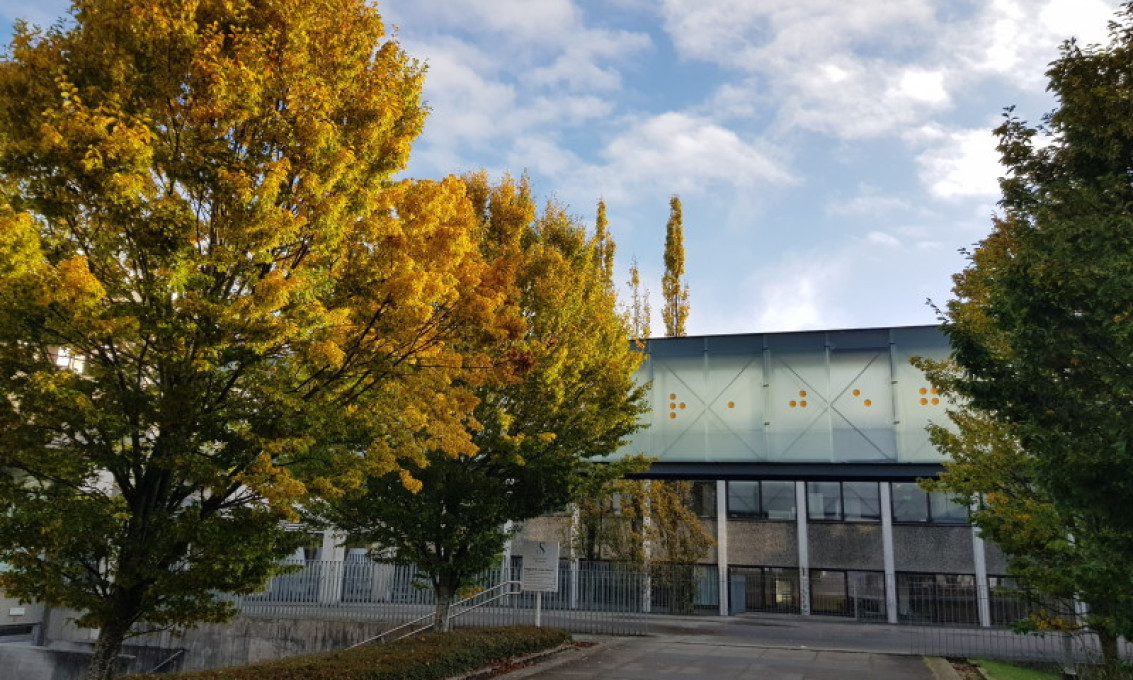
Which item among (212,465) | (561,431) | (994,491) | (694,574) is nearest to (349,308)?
(212,465)

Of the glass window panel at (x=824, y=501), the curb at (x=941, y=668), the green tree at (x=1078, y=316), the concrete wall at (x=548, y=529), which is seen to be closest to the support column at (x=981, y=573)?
the glass window panel at (x=824, y=501)

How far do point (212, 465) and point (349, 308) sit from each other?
7.22 feet

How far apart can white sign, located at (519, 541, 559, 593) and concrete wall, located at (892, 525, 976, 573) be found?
24.2m

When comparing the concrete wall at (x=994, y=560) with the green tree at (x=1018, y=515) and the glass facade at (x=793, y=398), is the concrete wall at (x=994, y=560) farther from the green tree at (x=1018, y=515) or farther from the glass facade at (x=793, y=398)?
the green tree at (x=1018, y=515)

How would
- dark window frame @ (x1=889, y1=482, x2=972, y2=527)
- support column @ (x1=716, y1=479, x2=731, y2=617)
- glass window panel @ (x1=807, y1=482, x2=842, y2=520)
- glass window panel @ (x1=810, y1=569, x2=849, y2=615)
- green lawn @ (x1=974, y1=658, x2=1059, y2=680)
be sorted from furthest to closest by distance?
glass window panel @ (x1=807, y1=482, x2=842, y2=520), glass window panel @ (x1=810, y1=569, x2=849, y2=615), support column @ (x1=716, y1=479, x2=731, y2=617), dark window frame @ (x1=889, y1=482, x2=972, y2=527), green lawn @ (x1=974, y1=658, x2=1059, y2=680)

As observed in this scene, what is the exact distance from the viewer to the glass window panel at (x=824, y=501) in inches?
1497

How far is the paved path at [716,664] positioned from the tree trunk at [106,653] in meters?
6.85

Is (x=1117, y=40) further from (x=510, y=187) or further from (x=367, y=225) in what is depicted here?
(x=510, y=187)

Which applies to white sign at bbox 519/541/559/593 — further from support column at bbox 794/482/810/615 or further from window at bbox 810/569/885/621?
window at bbox 810/569/885/621

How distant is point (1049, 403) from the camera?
9461 millimetres

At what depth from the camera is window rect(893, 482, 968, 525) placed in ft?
119

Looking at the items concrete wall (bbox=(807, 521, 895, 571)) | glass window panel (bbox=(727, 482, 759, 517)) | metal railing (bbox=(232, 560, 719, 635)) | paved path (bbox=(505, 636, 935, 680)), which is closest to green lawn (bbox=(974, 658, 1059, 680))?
paved path (bbox=(505, 636, 935, 680))

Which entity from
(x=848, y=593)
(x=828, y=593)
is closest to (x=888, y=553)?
(x=848, y=593)

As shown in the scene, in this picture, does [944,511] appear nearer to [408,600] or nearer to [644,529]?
[644,529]
